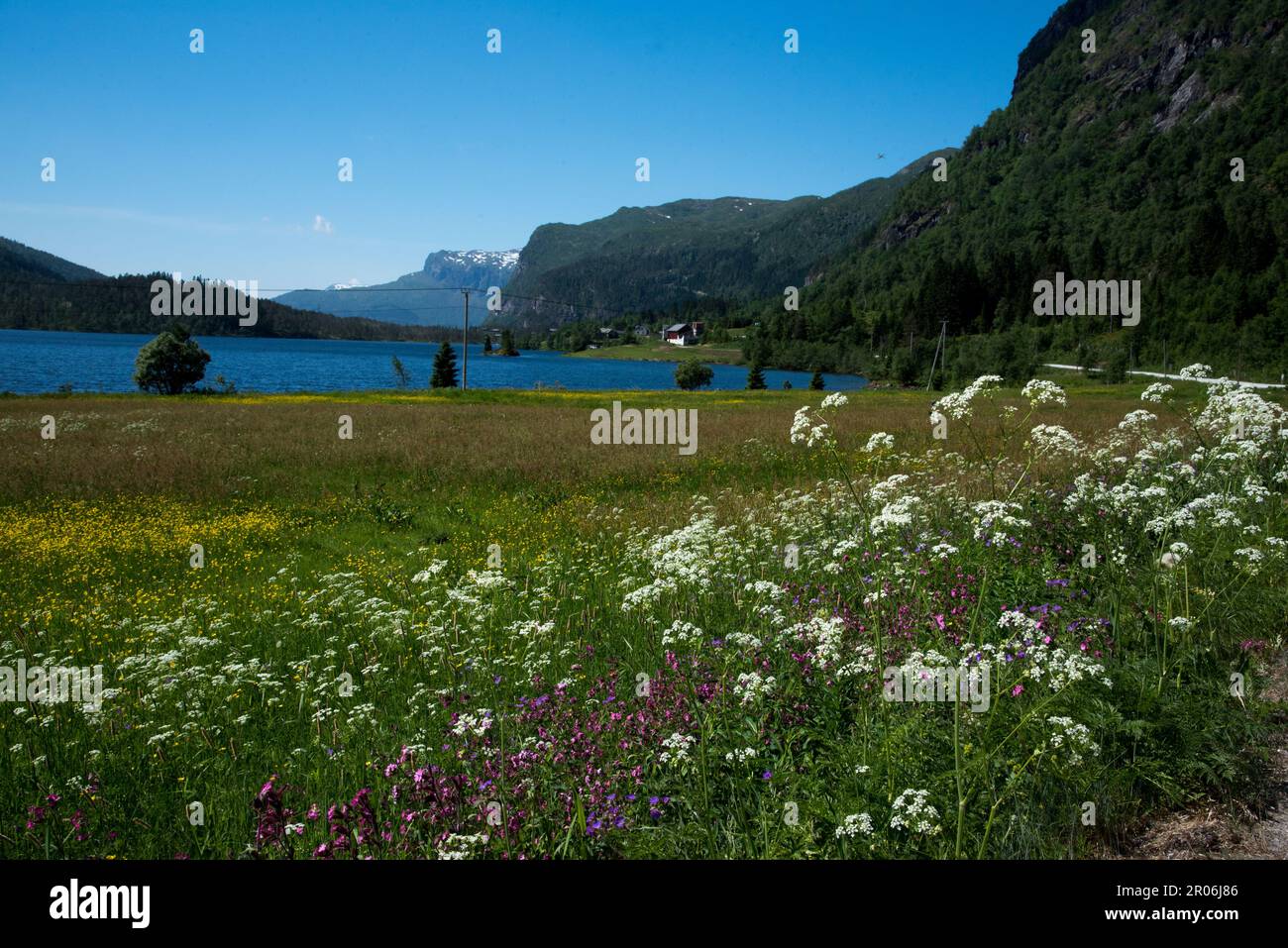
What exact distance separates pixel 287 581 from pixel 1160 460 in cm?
1363

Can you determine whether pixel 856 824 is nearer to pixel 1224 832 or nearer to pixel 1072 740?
pixel 1072 740

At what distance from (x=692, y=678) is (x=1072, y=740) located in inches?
98.3

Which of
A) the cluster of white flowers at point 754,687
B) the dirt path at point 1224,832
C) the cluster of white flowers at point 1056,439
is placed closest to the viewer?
the dirt path at point 1224,832

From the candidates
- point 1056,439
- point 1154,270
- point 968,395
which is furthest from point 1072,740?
point 1154,270

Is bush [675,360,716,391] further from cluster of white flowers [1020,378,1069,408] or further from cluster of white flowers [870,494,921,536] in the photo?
cluster of white flowers [870,494,921,536]

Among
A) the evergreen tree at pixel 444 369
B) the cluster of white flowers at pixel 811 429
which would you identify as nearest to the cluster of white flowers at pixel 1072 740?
the cluster of white flowers at pixel 811 429

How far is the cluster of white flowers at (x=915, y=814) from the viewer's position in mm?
3184

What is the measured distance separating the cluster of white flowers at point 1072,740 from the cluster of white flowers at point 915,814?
0.85 meters

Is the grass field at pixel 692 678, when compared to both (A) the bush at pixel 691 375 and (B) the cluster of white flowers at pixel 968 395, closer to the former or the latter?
(B) the cluster of white flowers at pixel 968 395

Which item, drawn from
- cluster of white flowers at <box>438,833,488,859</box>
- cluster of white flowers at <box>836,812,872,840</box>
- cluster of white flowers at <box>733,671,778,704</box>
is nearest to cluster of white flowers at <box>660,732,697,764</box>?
cluster of white flowers at <box>733,671,778,704</box>

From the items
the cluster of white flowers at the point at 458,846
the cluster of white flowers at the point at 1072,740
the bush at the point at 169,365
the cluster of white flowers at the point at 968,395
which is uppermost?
the bush at the point at 169,365
